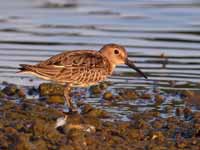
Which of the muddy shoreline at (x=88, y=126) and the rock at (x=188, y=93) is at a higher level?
the rock at (x=188, y=93)

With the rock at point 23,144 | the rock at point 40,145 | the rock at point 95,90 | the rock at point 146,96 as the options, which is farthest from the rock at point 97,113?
the rock at point 23,144

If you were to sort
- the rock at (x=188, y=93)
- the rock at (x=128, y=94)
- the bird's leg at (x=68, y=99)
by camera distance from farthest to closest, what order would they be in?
the rock at (x=188, y=93) → the rock at (x=128, y=94) → the bird's leg at (x=68, y=99)

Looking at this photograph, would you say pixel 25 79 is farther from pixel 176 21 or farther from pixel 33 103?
pixel 176 21

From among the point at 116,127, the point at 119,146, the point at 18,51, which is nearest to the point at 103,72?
the point at 116,127

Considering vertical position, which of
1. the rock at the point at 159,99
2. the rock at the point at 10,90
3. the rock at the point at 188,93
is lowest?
the rock at the point at 159,99

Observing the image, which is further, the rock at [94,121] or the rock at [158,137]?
the rock at [94,121]

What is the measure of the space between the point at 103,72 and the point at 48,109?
1.32 m

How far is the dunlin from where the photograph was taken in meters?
12.6

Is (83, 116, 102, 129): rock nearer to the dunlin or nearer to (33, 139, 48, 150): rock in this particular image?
the dunlin

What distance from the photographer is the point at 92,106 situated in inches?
504

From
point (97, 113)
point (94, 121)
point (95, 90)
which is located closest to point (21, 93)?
point (95, 90)

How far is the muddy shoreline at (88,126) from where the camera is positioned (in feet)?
33.6

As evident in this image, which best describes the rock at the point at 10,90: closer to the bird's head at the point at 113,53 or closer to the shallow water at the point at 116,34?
the shallow water at the point at 116,34

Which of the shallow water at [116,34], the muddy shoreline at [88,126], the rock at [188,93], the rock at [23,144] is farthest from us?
the shallow water at [116,34]
